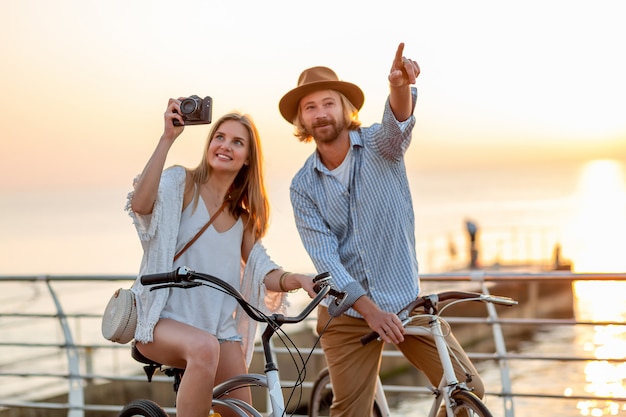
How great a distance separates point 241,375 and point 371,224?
0.82 meters

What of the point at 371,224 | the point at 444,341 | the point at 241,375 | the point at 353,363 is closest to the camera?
the point at 241,375

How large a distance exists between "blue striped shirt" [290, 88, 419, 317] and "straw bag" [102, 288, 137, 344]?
0.75m

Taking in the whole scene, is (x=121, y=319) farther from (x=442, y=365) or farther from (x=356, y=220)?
(x=442, y=365)

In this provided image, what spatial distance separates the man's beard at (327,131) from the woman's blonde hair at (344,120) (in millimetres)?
88

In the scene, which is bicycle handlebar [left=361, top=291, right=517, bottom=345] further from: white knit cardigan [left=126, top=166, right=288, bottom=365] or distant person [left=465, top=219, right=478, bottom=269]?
distant person [left=465, top=219, right=478, bottom=269]

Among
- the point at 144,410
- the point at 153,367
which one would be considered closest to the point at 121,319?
the point at 153,367

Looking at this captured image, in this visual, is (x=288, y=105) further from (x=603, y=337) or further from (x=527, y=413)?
(x=603, y=337)

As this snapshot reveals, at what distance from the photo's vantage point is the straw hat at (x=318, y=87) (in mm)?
4129

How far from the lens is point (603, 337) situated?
80.6 feet

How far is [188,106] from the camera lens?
3699 millimetres

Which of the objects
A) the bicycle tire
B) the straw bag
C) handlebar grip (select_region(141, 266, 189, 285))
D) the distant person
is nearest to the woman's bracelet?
the straw bag

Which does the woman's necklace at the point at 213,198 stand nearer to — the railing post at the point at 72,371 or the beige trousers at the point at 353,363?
the beige trousers at the point at 353,363

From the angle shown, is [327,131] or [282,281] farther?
[327,131]

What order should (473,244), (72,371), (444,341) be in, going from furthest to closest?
(473,244)
(72,371)
(444,341)
